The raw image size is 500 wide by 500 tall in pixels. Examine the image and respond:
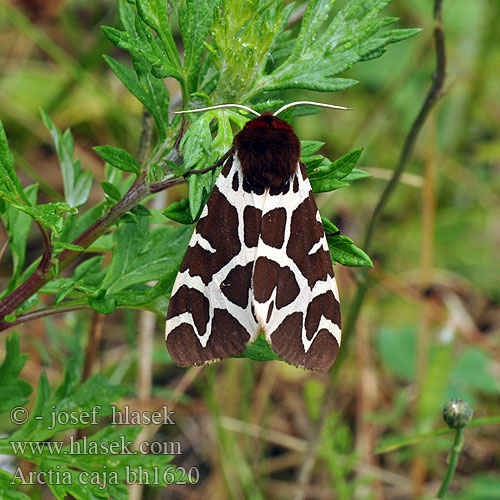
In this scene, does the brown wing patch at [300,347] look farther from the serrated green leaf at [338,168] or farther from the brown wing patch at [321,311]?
the serrated green leaf at [338,168]

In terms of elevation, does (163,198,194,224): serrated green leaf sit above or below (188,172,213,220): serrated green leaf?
below

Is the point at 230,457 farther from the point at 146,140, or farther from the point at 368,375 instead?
the point at 146,140

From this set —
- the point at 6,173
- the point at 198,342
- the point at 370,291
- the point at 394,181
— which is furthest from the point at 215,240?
the point at 370,291

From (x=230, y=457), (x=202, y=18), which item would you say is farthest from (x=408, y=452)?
(x=202, y=18)

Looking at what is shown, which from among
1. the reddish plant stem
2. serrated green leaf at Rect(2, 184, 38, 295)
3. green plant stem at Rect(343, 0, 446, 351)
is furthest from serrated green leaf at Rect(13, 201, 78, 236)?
green plant stem at Rect(343, 0, 446, 351)

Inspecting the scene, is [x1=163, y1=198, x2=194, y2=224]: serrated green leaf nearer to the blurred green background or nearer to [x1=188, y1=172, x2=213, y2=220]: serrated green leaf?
[x1=188, y1=172, x2=213, y2=220]: serrated green leaf
